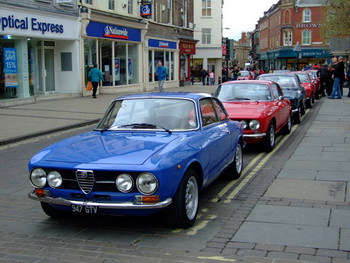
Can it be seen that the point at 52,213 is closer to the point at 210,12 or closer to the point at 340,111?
the point at 340,111

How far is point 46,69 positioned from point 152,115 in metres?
18.2

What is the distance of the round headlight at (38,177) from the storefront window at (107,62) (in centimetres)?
2197

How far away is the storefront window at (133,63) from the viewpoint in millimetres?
30011

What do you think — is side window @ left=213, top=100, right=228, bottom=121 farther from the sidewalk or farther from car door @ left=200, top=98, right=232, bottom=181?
the sidewalk

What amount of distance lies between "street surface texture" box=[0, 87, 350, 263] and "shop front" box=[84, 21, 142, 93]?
60.2 ft

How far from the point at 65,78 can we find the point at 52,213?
1913 cm

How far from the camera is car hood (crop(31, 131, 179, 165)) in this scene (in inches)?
189

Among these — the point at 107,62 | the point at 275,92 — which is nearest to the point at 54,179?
the point at 275,92

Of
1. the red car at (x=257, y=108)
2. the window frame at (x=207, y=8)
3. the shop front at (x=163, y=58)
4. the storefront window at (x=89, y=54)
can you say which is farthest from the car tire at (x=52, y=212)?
the window frame at (x=207, y=8)

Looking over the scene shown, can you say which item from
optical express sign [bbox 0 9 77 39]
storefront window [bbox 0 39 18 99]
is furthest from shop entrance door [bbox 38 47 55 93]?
storefront window [bbox 0 39 18 99]

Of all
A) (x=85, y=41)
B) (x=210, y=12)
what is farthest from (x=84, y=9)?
(x=210, y=12)

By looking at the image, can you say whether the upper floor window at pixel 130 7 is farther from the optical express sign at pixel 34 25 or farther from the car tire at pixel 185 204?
the car tire at pixel 185 204

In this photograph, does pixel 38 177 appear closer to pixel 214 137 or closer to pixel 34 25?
pixel 214 137

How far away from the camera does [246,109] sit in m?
9.78
